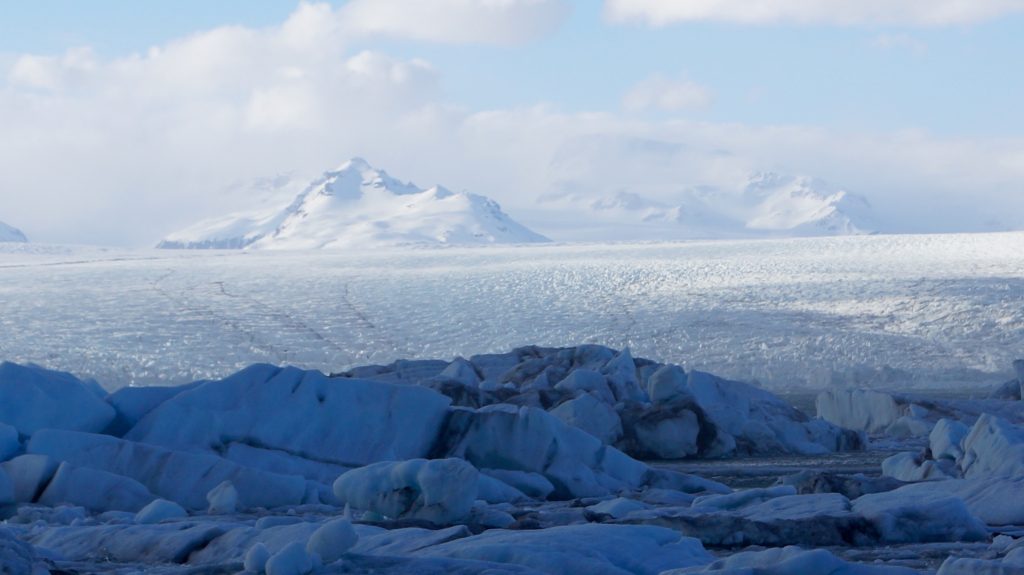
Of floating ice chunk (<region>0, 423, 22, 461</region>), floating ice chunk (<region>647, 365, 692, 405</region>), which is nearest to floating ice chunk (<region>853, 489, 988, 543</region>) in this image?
floating ice chunk (<region>0, 423, 22, 461</region>)

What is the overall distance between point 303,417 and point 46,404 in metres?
1.57

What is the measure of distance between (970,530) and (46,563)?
11.5 ft

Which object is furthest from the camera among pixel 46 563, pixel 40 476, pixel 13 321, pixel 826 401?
pixel 13 321

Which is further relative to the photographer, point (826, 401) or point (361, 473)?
point (826, 401)

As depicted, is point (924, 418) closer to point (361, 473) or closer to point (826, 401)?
point (826, 401)

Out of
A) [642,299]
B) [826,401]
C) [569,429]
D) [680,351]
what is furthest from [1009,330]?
[569,429]

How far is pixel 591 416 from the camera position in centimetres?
1077

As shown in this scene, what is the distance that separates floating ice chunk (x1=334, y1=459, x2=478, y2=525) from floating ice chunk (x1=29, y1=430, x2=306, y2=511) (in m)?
1.16

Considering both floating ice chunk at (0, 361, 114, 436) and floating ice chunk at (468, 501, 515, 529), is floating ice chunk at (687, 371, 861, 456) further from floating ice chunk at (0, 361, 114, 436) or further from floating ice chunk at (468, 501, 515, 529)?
floating ice chunk at (468, 501, 515, 529)

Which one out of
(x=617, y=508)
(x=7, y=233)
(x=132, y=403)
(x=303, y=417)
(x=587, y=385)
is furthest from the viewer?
(x=7, y=233)

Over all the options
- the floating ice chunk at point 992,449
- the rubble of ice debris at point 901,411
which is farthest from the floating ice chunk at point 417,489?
the rubble of ice debris at point 901,411

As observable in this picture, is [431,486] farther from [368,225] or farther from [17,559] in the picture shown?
[368,225]

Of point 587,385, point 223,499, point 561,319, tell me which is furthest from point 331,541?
point 561,319

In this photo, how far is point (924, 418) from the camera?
12.5 meters
